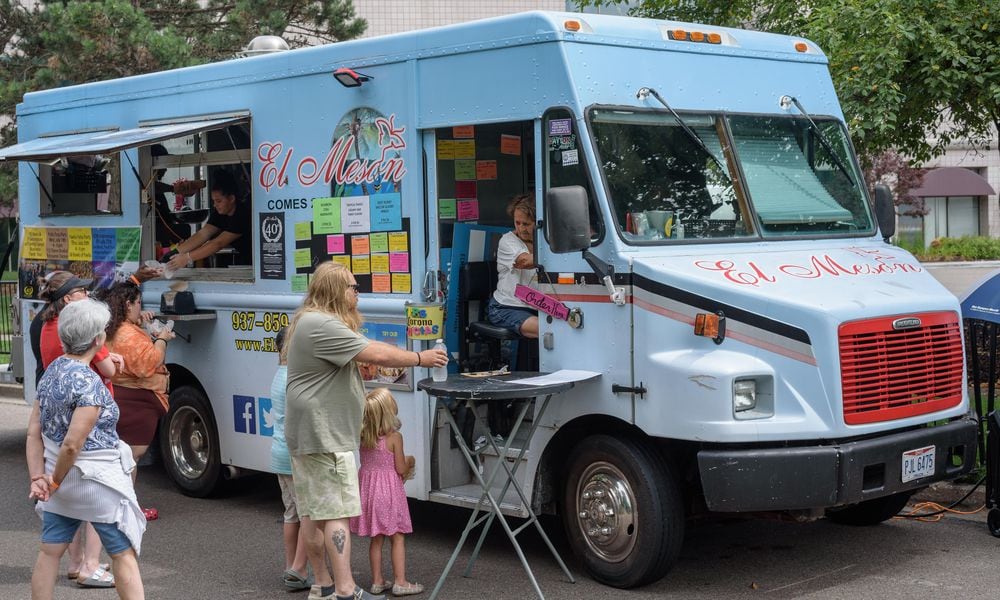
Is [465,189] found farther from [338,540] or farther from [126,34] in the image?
[126,34]

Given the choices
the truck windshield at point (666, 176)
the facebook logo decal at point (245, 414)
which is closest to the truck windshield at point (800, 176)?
the truck windshield at point (666, 176)

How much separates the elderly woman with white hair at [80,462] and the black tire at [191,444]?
10.9 feet

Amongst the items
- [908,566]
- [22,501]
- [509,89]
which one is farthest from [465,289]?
[22,501]

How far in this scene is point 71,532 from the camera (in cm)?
598

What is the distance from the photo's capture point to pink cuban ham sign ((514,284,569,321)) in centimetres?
703

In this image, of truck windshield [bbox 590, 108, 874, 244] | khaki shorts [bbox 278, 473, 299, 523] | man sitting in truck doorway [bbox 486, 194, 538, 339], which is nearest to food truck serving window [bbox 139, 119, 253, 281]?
man sitting in truck doorway [bbox 486, 194, 538, 339]

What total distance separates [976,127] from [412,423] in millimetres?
8321

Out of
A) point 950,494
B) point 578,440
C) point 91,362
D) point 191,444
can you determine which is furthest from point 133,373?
point 950,494

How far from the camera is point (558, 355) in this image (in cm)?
708

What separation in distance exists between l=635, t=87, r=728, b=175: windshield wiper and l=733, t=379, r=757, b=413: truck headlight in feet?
4.85

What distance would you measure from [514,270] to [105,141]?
10.8ft

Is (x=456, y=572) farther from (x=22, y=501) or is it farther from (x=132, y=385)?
(x=22, y=501)

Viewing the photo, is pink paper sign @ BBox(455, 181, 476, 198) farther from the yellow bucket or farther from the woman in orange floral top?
the woman in orange floral top

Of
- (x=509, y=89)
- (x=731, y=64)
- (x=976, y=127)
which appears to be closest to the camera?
(x=509, y=89)
